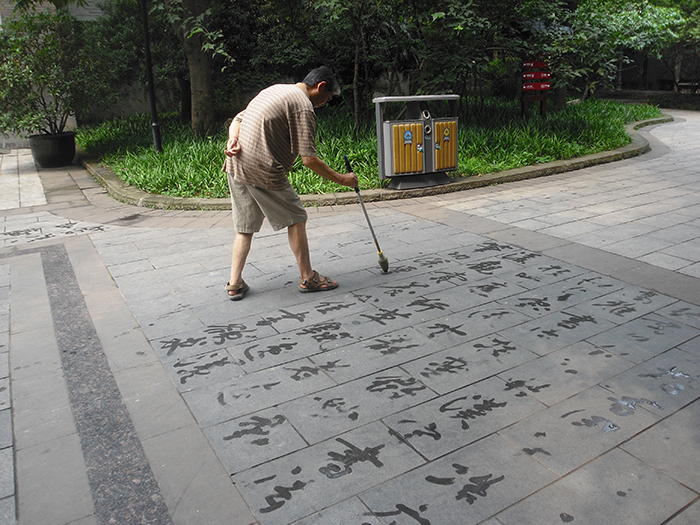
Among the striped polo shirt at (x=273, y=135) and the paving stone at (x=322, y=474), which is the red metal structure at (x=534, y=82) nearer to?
the striped polo shirt at (x=273, y=135)

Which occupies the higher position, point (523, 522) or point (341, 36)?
point (341, 36)

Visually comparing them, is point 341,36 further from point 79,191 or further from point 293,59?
→ point 79,191

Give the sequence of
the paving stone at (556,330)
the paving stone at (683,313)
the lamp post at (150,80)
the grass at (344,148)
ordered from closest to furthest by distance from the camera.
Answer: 1. the paving stone at (556,330)
2. the paving stone at (683,313)
3. the grass at (344,148)
4. the lamp post at (150,80)

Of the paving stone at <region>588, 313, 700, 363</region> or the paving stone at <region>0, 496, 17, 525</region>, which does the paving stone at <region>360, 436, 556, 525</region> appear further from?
the paving stone at <region>0, 496, 17, 525</region>

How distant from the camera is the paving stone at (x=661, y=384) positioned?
296 cm

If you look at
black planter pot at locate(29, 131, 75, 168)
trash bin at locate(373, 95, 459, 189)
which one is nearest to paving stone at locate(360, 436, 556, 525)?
trash bin at locate(373, 95, 459, 189)

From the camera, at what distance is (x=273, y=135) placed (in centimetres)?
414

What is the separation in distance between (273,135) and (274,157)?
161 millimetres

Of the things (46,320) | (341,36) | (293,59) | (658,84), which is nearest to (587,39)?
(341,36)

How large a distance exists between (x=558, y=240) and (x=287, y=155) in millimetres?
2990

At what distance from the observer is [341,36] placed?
11.8 m

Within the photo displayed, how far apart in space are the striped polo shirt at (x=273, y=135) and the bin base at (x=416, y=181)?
391 centimetres

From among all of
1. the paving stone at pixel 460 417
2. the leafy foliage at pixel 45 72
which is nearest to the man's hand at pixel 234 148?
the paving stone at pixel 460 417

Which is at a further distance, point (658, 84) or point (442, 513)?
point (658, 84)
